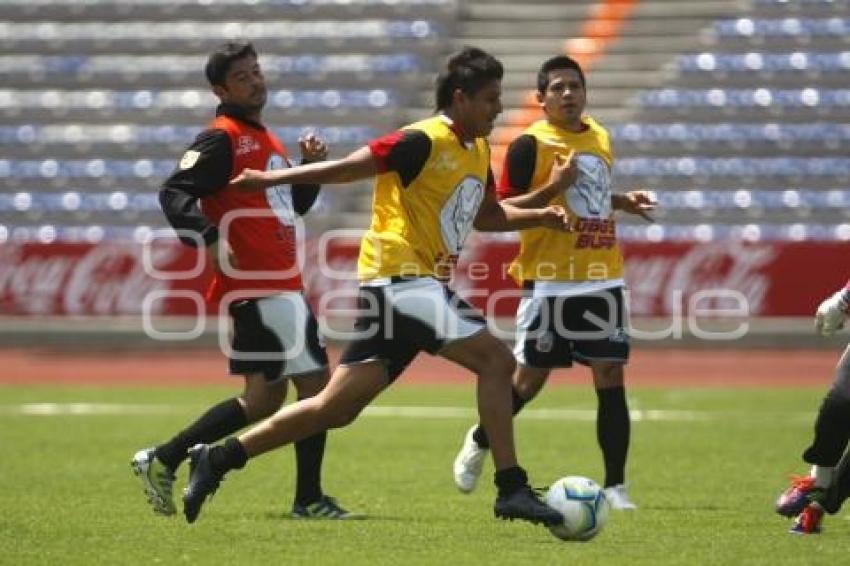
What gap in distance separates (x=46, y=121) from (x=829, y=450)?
2104cm

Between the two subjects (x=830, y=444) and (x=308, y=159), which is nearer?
(x=830, y=444)

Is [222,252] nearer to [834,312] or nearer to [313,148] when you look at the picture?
[313,148]

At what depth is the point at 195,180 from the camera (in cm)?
862

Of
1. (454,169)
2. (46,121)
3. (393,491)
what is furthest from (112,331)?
(454,169)

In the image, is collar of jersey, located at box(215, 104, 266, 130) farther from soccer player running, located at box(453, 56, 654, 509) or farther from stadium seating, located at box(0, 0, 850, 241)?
stadium seating, located at box(0, 0, 850, 241)

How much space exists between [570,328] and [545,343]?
6.6 inches

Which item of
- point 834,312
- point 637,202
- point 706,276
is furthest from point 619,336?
point 706,276

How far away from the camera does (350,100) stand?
26.6 meters

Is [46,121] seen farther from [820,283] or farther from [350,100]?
[820,283]

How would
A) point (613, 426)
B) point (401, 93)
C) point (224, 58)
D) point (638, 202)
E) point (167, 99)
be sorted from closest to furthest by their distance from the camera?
point (224, 58), point (613, 426), point (638, 202), point (401, 93), point (167, 99)

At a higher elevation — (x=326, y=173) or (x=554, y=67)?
(x=554, y=67)

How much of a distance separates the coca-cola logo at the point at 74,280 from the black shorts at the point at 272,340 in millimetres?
14082

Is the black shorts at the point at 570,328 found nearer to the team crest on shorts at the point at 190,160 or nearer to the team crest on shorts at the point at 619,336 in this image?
the team crest on shorts at the point at 619,336

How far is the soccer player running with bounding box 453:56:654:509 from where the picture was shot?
9688 millimetres
